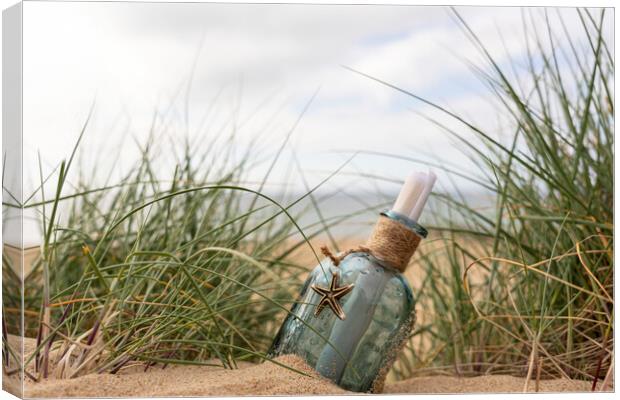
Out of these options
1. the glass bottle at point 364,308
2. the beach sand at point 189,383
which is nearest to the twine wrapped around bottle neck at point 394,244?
Result: the glass bottle at point 364,308

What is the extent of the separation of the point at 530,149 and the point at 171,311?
0.73 m

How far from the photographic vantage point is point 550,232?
5.49 feet

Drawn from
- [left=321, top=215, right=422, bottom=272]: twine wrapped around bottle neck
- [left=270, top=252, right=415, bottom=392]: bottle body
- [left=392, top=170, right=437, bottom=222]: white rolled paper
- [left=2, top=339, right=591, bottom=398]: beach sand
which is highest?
[left=392, top=170, right=437, bottom=222]: white rolled paper

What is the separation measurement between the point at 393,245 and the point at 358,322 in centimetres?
13

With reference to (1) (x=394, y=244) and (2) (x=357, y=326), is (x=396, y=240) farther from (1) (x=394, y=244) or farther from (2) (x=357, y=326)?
(2) (x=357, y=326)

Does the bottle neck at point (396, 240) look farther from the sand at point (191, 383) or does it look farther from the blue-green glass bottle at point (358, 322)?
the sand at point (191, 383)

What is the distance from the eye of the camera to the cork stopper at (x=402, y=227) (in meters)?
1.37

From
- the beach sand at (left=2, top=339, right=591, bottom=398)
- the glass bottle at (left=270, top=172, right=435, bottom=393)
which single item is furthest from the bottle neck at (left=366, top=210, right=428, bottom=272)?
the beach sand at (left=2, top=339, right=591, bottom=398)

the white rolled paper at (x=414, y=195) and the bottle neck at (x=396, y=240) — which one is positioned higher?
the white rolled paper at (x=414, y=195)

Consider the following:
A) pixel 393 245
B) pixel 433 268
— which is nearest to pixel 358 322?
pixel 393 245

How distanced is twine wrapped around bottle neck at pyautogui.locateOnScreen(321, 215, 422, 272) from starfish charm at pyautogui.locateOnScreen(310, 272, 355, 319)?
0.04 metres

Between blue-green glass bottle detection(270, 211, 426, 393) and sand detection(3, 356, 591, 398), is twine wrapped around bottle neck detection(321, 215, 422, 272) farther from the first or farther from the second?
sand detection(3, 356, 591, 398)

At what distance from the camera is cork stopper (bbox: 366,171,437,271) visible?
54.1 inches

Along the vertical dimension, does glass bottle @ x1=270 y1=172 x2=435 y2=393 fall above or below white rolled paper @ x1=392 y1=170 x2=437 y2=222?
below
